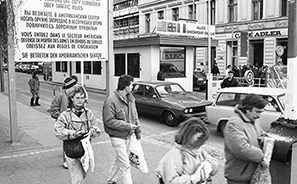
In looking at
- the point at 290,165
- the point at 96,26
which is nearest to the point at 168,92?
the point at 96,26

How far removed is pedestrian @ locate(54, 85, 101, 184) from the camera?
4.16 meters

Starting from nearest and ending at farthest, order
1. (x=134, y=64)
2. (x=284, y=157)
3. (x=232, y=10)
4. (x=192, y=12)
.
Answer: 1. (x=284, y=157)
2. (x=134, y=64)
3. (x=232, y=10)
4. (x=192, y=12)

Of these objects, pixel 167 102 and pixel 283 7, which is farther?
pixel 283 7

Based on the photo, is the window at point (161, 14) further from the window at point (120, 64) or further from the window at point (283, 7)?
the window at point (120, 64)

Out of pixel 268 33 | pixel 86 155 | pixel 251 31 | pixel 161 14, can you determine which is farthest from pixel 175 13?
pixel 86 155

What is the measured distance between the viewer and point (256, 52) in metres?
33.2

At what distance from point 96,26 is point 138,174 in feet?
14.0

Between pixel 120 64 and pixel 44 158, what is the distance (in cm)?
1528

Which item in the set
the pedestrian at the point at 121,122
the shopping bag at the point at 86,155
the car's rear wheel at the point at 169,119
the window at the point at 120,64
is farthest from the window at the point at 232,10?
the shopping bag at the point at 86,155

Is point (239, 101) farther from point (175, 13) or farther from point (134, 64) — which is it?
point (175, 13)

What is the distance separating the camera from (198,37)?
2009 centimetres

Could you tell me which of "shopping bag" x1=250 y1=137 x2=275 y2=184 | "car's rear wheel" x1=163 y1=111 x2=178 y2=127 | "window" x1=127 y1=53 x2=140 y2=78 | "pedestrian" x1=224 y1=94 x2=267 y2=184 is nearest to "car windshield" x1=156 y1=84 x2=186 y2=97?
"car's rear wheel" x1=163 y1=111 x2=178 y2=127

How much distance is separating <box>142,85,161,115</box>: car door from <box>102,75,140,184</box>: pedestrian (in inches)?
261

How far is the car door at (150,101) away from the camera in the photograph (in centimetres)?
1188
